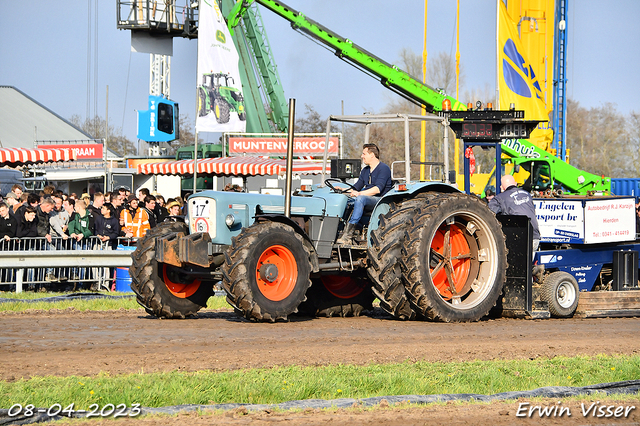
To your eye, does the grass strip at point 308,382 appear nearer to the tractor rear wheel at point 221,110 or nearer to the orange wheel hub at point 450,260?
the orange wheel hub at point 450,260

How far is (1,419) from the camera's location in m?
4.10

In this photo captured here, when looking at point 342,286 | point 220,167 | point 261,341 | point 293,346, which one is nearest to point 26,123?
point 220,167

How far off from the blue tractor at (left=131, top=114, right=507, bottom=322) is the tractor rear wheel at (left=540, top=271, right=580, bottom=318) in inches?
38.3

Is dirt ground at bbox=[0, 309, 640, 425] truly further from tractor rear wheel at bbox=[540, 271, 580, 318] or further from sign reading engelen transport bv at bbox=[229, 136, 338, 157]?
sign reading engelen transport bv at bbox=[229, 136, 338, 157]

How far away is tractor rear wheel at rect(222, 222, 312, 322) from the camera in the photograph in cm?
804

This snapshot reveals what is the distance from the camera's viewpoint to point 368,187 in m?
9.60

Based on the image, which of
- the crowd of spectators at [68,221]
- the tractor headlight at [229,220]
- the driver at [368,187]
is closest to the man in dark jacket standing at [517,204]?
the driver at [368,187]

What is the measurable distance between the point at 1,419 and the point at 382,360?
3.28 metres

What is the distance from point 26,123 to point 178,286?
45578 millimetres

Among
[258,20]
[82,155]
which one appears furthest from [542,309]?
[258,20]

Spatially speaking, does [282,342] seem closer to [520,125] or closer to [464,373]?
[464,373]

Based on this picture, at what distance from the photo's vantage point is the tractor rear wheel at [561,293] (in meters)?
10.0

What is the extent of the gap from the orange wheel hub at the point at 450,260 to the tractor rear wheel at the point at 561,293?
123 cm

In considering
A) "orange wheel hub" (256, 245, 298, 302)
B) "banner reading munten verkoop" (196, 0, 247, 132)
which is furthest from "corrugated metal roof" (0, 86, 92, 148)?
"orange wheel hub" (256, 245, 298, 302)
